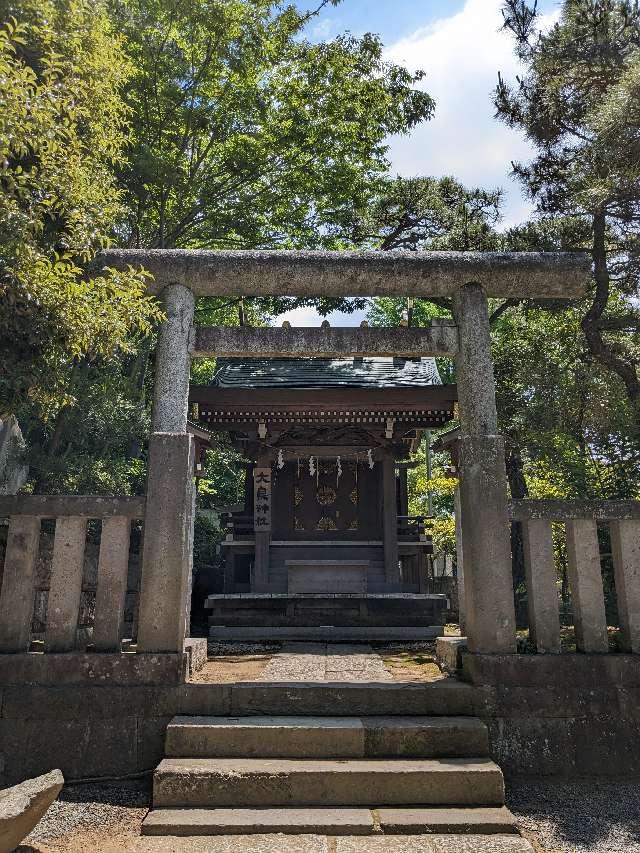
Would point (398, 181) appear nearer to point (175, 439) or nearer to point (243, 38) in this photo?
point (243, 38)

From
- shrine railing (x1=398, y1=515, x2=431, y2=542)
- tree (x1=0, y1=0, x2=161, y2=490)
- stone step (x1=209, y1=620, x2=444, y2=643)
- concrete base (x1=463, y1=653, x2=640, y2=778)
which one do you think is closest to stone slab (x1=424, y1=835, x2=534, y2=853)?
concrete base (x1=463, y1=653, x2=640, y2=778)

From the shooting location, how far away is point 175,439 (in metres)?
5.02

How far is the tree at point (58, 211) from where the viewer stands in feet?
13.4

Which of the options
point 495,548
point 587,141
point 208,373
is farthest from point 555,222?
point 208,373

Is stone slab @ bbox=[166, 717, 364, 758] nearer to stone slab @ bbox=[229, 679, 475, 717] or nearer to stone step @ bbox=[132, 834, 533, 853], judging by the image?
stone slab @ bbox=[229, 679, 475, 717]

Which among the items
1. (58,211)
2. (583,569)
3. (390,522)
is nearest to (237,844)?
(583,569)

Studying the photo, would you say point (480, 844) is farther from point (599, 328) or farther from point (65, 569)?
point (599, 328)

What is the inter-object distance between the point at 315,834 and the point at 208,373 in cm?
2202

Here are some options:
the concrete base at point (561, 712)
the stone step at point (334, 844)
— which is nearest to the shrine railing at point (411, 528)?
the concrete base at point (561, 712)

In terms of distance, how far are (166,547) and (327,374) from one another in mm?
8309

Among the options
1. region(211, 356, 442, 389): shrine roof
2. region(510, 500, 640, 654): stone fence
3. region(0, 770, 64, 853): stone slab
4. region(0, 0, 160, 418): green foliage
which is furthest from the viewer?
region(211, 356, 442, 389): shrine roof

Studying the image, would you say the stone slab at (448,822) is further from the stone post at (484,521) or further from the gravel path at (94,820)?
the gravel path at (94,820)

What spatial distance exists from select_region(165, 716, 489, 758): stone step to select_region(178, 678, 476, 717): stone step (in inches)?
11.7

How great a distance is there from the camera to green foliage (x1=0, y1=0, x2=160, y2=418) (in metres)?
4.07
